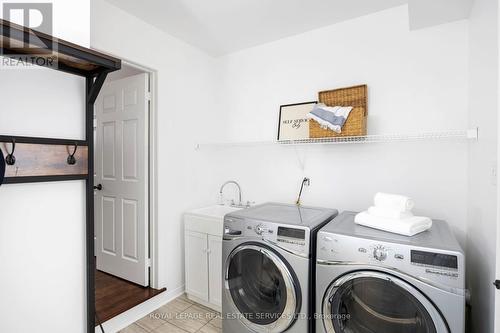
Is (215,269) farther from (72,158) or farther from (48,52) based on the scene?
(48,52)

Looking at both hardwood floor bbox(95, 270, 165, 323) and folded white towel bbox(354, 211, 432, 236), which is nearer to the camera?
folded white towel bbox(354, 211, 432, 236)

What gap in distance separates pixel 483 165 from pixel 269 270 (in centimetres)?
135

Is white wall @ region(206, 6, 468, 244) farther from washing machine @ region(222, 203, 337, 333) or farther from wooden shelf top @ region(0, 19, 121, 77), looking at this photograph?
wooden shelf top @ region(0, 19, 121, 77)

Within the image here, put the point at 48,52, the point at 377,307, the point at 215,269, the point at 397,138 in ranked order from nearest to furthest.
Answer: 1. the point at 48,52
2. the point at 377,307
3. the point at 397,138
4. the point at 215,269

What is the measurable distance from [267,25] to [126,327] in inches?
111

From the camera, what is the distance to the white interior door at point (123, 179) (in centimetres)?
239

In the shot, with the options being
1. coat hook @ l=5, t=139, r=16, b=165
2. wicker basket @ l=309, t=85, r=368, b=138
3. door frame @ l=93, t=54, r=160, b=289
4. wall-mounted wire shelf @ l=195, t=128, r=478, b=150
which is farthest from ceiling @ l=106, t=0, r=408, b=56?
coat hook @ l=5, t=139, r=16, b=165

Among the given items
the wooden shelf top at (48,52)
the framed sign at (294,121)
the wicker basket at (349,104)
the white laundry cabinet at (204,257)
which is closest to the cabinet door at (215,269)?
the white laundry cabinet at (204,257)

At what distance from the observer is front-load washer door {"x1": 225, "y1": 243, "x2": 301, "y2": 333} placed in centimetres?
156

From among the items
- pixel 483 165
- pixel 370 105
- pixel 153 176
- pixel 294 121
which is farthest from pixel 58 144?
pixel 483 165

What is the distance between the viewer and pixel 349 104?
83.4 inches

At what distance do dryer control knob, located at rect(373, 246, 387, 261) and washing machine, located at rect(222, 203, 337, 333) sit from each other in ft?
1.18

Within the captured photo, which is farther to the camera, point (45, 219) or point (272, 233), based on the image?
point (272, 233)

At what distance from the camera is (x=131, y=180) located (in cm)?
248
